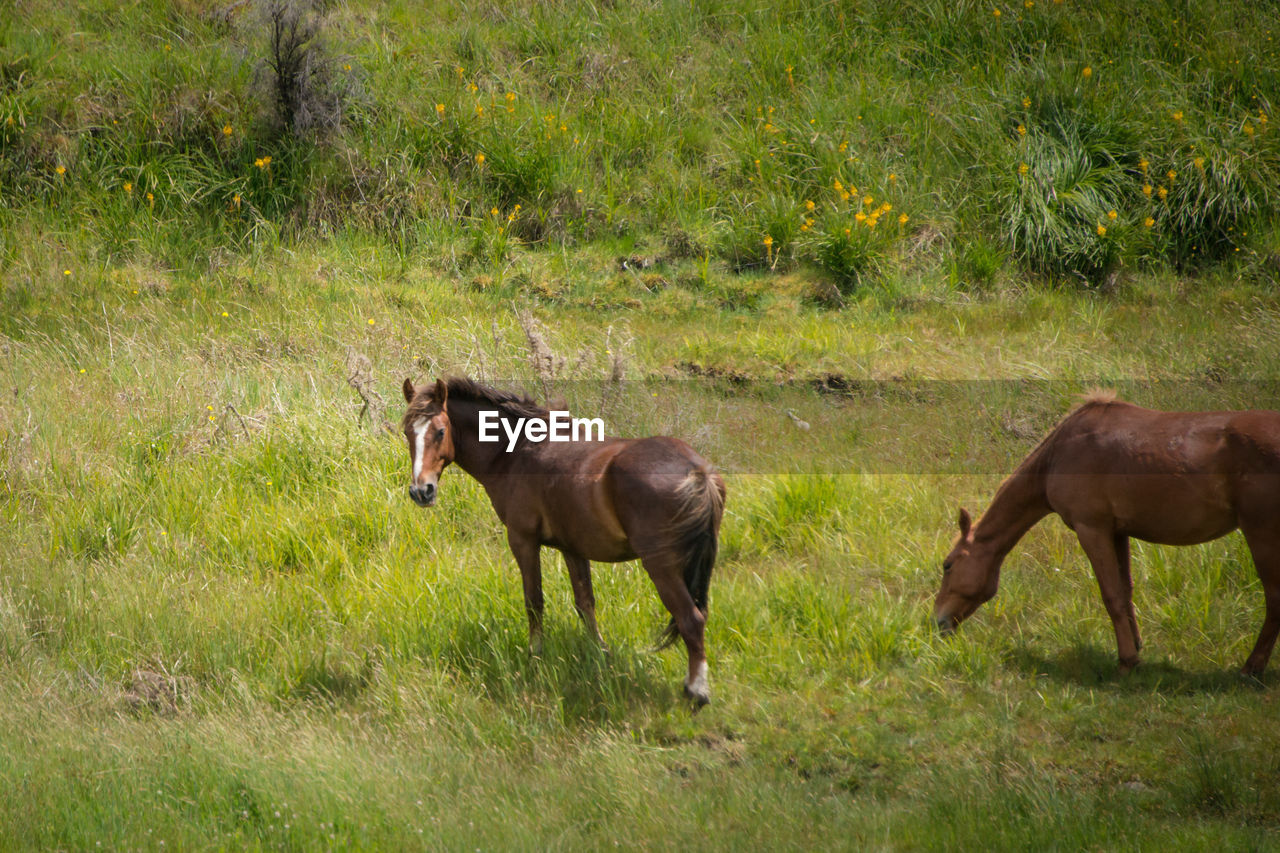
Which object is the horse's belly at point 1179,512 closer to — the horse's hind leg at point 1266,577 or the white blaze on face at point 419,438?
the horse's hind leg at point 1266,577

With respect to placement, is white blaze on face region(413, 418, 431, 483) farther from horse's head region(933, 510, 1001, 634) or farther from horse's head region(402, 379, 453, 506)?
horse's head region(933, 510, 1001, 634)

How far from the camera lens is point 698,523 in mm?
4863

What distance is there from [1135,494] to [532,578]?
2986 mm

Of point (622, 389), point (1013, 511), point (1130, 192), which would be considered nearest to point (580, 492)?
point (1013, 511)

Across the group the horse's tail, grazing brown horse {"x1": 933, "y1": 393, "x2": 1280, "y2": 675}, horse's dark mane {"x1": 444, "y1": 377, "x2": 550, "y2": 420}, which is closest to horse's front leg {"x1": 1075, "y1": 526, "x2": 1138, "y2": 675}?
grazing brown horse {"x1": 933, "y1": 393, "x2": 1280, "y2": 675}

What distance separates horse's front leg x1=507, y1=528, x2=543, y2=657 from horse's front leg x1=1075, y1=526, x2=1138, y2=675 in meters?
2.72

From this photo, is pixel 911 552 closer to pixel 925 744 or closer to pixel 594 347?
pixel 925 744

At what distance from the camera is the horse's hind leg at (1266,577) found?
486cm

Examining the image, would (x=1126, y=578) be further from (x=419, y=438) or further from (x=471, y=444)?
(x=419, y=438)

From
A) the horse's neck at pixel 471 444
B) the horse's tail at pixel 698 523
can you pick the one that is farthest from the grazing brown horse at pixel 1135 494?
the horse's neck at pixel 471 444

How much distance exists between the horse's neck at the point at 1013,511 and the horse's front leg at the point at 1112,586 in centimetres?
28

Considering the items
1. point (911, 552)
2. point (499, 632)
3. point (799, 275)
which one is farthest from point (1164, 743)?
point (799, 275)

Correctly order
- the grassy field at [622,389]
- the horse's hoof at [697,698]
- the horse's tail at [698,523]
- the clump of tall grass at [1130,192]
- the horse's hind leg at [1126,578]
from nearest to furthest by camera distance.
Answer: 1. the grassy field at [622,389]
2. the horse's tail at [698,523]
3. the horse's hoof at [697,698]
4. the horse's hind leg at [1126,578]
5. the clump of tall grass at [1130,192]

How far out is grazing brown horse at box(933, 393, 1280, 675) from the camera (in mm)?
4895
